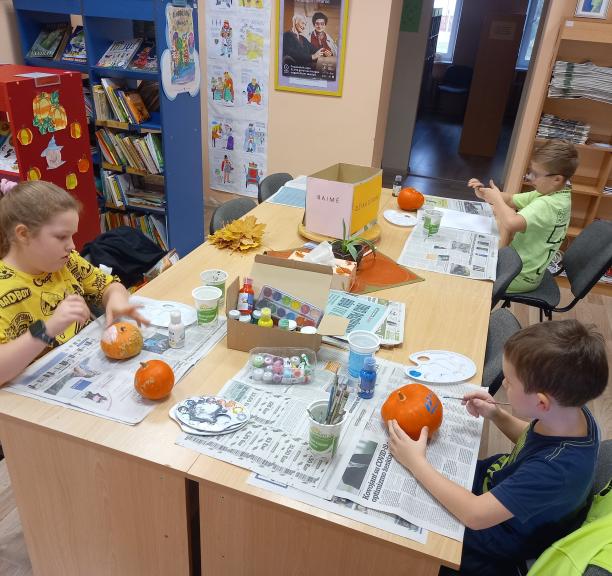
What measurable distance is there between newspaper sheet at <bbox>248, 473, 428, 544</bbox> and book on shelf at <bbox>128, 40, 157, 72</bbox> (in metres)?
2.65

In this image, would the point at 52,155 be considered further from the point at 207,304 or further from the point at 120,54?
the point at 207,304

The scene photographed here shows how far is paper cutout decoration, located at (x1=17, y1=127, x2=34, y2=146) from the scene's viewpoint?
2.44 meters

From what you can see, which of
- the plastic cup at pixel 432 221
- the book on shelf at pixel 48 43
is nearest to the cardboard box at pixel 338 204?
the plastic cup at pixel 432 221

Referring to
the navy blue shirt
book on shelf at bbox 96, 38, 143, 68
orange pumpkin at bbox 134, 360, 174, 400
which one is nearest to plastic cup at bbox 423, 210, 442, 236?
the navy blue shirt

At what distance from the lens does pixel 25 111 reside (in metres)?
2.45

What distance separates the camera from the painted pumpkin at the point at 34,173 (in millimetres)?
2570

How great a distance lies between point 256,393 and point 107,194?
98.5 inches

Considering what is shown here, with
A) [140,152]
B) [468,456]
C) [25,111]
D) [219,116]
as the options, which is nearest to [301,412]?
[468,456]

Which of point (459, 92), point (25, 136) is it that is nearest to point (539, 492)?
point (25, 136)

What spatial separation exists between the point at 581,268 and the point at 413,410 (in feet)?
5.65

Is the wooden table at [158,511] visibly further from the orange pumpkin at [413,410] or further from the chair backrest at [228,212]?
the chair backrest at [228,212]

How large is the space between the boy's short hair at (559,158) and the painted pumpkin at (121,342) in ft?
6.47

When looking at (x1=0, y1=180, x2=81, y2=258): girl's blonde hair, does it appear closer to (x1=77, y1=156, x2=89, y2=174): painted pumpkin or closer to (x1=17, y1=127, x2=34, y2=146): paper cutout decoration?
(x1=17, y1=127, x2=34, y2=146): paper cutout decoration

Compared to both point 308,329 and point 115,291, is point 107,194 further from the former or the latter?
point 308,329
